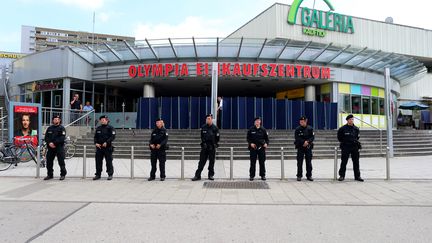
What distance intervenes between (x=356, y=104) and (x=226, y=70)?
9748 mm

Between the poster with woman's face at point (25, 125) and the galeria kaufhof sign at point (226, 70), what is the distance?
923cm

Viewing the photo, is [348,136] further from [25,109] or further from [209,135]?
[25,109]

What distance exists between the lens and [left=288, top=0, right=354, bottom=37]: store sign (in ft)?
88.4

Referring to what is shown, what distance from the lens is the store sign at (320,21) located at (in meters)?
27.0

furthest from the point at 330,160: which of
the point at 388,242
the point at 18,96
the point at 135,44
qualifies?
the point at 18,96

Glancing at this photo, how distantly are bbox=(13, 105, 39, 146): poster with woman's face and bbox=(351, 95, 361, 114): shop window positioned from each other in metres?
19.4

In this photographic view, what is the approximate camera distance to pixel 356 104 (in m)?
23.4

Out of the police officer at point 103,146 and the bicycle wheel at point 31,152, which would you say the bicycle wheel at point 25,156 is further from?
the police officer at point 103,146

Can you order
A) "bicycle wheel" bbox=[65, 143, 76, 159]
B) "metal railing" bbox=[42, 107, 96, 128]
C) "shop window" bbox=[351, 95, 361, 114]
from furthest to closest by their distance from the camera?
"shop window" bbox=[351, 95, 361, 114]
"metal railing" bbox=[42, 107, 96, 128]
"bicycle wheel" bbox=[65, 143, 76, 159]

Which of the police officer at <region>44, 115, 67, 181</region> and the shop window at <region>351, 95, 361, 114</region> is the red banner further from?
the shop window at <region>351, 95, 361, 114</region>

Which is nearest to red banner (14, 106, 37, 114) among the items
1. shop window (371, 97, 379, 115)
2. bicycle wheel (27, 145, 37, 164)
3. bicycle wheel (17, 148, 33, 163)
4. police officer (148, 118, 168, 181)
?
bicycle wheel (17, 148, 33, 163)

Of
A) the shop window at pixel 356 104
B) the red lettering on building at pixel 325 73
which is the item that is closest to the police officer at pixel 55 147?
the red lettering on building at pixel 325 73

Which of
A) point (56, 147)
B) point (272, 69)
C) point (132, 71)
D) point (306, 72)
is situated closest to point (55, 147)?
point (56, 147)

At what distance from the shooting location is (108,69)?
71.8ft
